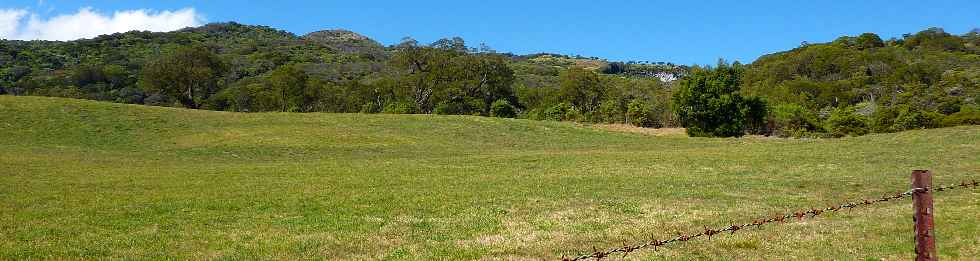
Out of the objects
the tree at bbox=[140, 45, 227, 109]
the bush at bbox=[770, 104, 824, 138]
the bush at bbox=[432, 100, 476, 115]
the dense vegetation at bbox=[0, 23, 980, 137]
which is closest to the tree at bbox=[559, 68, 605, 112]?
the dense vegetation at bbox=[0, 23, 980, 137]

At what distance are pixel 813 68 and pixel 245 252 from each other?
135 metres

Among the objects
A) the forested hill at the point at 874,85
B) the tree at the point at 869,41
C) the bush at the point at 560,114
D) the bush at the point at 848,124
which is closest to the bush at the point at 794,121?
the forested hill at the point at 874,85

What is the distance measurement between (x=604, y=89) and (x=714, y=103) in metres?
52.1

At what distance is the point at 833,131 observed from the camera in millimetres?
66562

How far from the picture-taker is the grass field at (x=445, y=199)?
12445 mm

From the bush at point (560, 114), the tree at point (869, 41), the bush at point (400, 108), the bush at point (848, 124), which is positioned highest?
the tree at point (869, 41)

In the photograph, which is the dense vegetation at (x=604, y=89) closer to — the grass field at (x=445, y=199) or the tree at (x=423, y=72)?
the tree at (x=423, y=72)

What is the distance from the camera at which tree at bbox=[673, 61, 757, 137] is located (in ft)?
218

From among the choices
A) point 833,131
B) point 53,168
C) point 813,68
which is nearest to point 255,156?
point 53,168

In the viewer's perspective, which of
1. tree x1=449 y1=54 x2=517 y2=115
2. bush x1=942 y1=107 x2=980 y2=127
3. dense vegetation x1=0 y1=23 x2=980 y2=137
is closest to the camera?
bush x1=942 y1=107 x2=980 y2=127

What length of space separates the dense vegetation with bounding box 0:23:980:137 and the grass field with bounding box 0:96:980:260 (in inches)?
885

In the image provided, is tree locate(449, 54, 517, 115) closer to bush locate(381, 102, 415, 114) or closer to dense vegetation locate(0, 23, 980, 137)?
dense vegetation locate(0, 23, 980, 137)

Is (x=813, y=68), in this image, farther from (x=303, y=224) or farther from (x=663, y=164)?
(x=303, y=224)

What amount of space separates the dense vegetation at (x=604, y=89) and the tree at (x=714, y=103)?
116 millimetres
